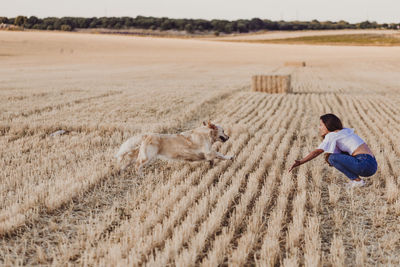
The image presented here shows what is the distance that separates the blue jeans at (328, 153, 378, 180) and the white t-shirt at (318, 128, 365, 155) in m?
0.14

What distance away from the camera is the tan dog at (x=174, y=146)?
21.3ft

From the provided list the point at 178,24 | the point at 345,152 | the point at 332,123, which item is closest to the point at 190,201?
the point at 332,123

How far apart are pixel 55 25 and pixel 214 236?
99.6 meters

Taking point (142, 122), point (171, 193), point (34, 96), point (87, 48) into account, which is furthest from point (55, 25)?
point (171, 193)

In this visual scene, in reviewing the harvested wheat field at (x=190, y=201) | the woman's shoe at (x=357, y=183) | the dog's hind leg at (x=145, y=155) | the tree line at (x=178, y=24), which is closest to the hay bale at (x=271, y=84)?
the harvested wheat field at (x=190, y=201)

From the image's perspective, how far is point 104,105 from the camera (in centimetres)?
1422

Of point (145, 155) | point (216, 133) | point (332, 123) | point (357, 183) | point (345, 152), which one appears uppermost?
point (332, 123)

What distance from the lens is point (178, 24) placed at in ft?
363

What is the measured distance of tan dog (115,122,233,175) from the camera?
256 inches

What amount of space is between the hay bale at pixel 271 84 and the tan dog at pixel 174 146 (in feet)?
42.8

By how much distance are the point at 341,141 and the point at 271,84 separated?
45.2ft

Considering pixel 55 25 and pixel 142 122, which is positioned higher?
pixel 55 25

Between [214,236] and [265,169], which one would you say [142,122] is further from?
[214,236]

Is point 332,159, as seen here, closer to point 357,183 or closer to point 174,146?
point 357,183
